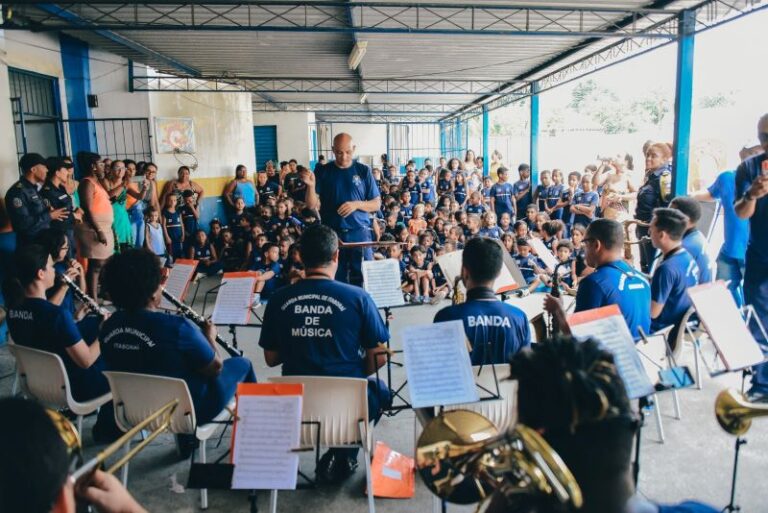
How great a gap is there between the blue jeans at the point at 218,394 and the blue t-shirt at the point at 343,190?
2.27 m

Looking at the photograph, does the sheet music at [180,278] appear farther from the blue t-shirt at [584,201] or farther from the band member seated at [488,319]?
the blue t-shirt at [584,201]

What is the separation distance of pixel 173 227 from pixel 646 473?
831cm

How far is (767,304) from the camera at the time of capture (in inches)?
149

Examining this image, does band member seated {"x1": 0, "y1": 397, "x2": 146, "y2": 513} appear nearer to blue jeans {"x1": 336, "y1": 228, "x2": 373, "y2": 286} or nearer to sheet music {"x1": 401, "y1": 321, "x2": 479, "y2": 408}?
sheet music {"x1": 401, "y1": 321, "x2": 479, "y2": 408}

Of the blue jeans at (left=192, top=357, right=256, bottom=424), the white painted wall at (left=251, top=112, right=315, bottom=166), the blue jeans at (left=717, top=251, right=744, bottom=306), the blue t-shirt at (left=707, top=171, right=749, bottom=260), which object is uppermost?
the white painted wall at (left=251, top=112, right=315, bottom=166)

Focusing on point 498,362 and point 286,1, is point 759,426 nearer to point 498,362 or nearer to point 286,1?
point 498,362

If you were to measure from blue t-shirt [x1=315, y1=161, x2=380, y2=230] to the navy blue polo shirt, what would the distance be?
9.63ft

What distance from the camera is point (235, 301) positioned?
3.58 metres

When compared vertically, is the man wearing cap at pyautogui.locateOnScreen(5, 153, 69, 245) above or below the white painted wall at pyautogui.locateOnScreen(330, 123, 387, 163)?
below

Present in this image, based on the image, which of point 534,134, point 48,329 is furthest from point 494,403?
point 534,134

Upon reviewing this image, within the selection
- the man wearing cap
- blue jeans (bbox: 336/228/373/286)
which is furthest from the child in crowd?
blue jeans (bbox: 336/228/373/286)

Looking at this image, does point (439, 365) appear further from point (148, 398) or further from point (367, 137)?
point (367, 137)

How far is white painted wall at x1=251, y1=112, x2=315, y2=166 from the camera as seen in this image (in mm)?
21750

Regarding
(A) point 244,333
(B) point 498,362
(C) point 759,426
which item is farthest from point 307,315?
(A) point 244,333
